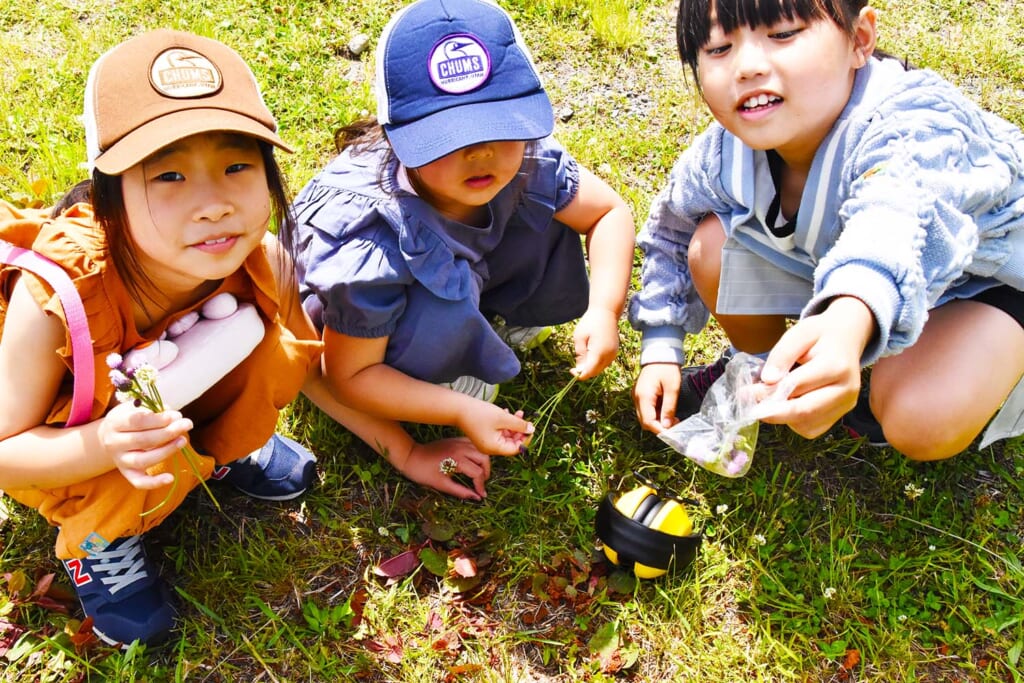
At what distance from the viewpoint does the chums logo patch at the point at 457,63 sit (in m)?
2.21

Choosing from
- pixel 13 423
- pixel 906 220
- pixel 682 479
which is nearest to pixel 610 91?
pixel 682 479

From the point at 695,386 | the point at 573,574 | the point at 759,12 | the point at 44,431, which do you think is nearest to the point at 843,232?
the point at 759,12

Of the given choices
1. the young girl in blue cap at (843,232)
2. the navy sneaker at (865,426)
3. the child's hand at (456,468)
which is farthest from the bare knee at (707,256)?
the child's hand at (456,468)

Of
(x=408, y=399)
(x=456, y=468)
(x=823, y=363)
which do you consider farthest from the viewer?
(x=456, y=468)

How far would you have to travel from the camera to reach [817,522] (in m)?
2.76

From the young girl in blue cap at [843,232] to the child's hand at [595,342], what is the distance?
7.6 inches

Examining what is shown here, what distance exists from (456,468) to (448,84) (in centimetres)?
114

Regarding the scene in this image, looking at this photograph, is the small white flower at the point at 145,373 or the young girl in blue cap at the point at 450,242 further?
the young girl in blue cap at the point at 450,242

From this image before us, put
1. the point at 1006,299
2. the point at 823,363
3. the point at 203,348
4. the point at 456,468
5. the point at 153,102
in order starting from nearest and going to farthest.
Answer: the point at 823,363
the point at 153,102
the point at 203,348
the point at 1006,299
the point at 456,468

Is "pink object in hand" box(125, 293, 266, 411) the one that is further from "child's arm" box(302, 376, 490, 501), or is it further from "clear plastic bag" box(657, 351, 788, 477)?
"clear plastic bag" box(657, 351, 788, 477)

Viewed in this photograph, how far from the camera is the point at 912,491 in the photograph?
2.75 metres

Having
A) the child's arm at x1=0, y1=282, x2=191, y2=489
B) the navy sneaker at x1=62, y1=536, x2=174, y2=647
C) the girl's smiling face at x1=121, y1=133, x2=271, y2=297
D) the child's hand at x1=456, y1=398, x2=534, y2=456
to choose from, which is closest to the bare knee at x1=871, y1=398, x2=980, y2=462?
the child's hand at x1=456, y1=398, x2=534, y2=456

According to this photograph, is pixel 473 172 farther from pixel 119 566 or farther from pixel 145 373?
pixel 119 566

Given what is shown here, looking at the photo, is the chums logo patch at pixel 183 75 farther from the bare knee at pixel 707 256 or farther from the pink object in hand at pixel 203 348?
the bare knee at pixel 707 256
